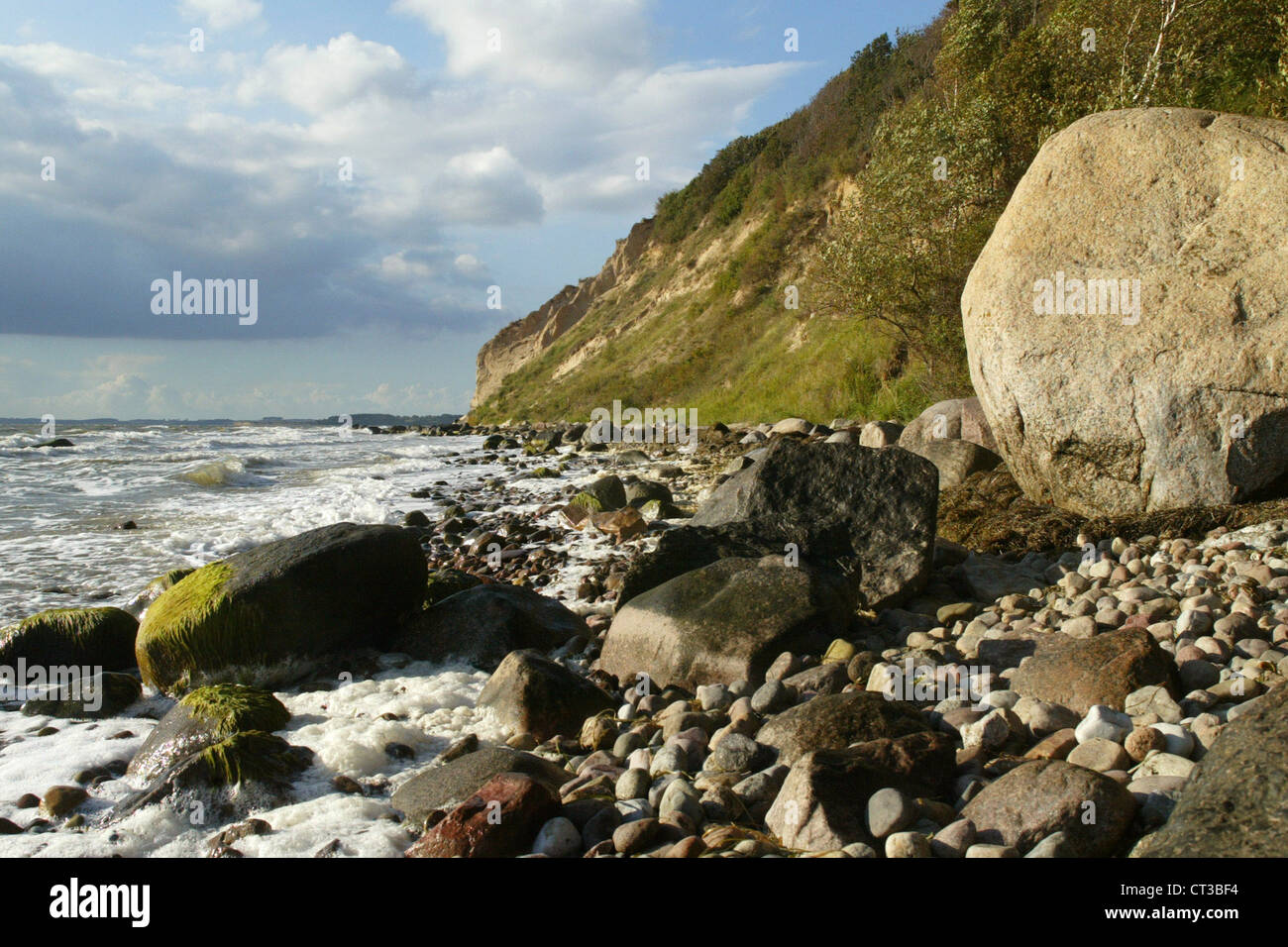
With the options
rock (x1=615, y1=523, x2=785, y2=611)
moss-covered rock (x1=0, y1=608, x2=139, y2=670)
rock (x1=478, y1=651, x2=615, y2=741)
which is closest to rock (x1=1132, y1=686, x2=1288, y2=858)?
rock (x1=478, y1=651, x2=615, y2=741)

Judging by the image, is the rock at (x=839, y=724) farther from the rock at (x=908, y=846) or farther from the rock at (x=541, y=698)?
the rock at (x=541, y=698)

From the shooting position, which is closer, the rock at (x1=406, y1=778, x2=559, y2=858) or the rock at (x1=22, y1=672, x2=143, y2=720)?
the rock at (x1=406, y1=778, x2=559, y2=858)

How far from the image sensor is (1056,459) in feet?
28.4

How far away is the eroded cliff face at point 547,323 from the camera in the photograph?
64.9 meters

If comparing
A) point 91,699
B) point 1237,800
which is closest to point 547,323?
point 91,699

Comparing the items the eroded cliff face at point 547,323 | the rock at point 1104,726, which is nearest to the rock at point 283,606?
the rock at point 1104,726

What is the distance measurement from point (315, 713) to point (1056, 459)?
24.5ft

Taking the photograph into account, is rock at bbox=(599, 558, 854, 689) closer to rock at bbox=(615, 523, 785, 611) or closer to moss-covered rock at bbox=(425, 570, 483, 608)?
rock at bbox=(615, 523, 785, 611)

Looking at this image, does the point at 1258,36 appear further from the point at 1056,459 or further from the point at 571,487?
the point at 571,487

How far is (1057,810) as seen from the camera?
3.38m

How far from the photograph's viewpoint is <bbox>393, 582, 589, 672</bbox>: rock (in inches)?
289

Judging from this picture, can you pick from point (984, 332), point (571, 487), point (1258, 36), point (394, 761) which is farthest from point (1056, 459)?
point (1258, 36)

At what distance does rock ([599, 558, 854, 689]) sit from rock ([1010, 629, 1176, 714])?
1673 millimetres
